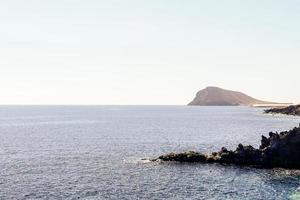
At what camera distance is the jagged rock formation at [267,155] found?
104250 mm

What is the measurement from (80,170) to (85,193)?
884 inches

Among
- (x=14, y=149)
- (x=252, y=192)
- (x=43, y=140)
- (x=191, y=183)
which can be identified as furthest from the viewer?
(x=43, y=140)

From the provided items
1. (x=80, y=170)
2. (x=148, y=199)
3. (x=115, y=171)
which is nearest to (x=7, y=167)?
(x=80, y=170)

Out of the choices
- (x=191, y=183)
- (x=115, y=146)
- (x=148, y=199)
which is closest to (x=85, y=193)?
(x=148, y=199)

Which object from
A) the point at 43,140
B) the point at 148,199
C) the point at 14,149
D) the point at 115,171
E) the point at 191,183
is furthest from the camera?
the point at 43,140

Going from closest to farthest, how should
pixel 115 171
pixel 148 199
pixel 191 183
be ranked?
pixel 148 199 < pixel 191 183 < pixel 115 171

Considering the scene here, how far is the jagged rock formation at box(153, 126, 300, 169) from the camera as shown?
104250 millimetres

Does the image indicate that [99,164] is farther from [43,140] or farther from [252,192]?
[43,140]

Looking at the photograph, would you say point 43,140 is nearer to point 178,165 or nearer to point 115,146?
point 115,146

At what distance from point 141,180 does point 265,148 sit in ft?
116

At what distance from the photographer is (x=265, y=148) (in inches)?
4274

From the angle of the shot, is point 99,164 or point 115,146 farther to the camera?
point 115,146

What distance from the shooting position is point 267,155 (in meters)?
107

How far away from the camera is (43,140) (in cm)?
16800
